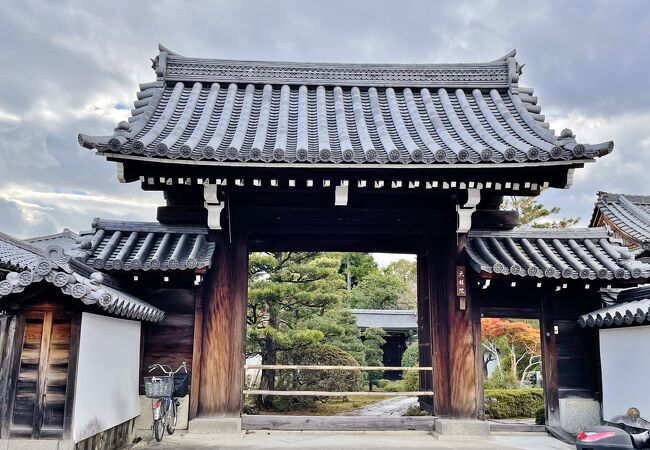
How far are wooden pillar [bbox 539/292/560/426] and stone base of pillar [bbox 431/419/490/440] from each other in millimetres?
1085

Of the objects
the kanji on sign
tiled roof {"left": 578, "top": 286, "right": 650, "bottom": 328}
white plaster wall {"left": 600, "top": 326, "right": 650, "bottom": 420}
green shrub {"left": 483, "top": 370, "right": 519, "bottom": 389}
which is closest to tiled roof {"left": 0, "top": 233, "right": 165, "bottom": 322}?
A: the kanji on sign

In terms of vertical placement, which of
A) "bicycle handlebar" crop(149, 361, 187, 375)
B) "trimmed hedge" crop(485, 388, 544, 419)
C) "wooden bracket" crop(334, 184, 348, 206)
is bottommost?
"trimmed hedge" crop(485, 388, 544, 419)

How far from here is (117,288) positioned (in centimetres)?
674

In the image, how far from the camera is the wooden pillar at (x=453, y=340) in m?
7.20

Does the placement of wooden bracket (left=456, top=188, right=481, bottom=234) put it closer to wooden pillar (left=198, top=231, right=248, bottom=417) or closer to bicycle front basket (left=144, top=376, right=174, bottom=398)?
wooden pillar (left=198, top=231, right=248, bottom=417)

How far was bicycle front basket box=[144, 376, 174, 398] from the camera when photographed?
21.2 feet

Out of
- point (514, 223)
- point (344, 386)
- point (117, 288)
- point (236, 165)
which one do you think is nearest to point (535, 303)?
point (514, 223)

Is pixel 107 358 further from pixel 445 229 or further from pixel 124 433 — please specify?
pixel 445 229

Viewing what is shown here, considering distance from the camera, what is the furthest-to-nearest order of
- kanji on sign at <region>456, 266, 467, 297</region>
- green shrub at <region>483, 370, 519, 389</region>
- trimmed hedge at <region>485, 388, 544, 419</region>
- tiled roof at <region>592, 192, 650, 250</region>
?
green shrub at <region>483, 370, 519, 389</region>, tiled roof at <region>592, 192, 650, 250</region>, trimmed hedge at <region>485, 388, 544, 419</region>, kanji on sign at <region>456, 266, 467, 297</region>

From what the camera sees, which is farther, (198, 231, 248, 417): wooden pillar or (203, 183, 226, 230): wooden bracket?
(198, 231, 248, 417): wooden pillar

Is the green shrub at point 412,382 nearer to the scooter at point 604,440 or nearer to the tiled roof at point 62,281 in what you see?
the scooter at point 604,440

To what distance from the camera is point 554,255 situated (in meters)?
7.48

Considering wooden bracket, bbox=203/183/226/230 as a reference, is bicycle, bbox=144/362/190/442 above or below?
below

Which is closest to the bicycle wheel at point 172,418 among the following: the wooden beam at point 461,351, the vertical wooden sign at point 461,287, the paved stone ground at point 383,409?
the wooden beam at point 461,351
